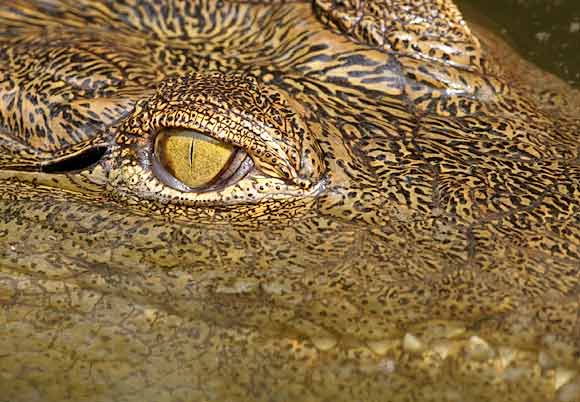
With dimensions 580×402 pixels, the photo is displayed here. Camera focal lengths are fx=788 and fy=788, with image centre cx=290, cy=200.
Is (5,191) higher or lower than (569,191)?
lower

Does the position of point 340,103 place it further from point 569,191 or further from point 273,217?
point 569,191

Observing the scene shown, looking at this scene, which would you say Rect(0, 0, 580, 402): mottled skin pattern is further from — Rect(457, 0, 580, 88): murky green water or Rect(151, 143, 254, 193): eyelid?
Rect(457, 0, 580, 88): murky green water

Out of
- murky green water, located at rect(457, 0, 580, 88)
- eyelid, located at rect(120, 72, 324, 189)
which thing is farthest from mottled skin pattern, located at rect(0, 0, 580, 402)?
murky green water, located at rect(457, 0, 580, 88)

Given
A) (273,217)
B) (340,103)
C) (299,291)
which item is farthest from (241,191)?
(340,103)

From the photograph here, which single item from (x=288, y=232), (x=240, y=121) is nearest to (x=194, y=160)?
(x=240, y=121)

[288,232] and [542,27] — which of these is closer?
[288,232]

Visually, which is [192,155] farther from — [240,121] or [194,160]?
[240,121]
